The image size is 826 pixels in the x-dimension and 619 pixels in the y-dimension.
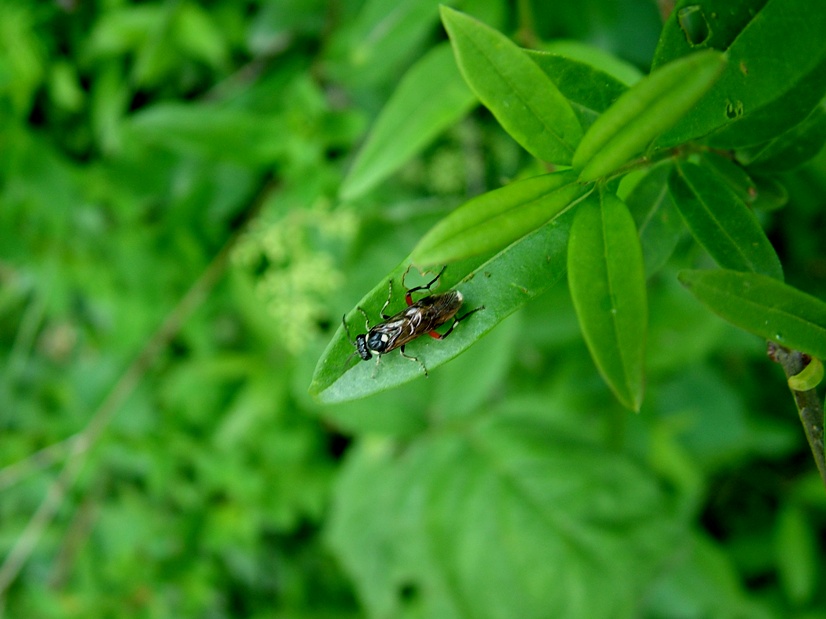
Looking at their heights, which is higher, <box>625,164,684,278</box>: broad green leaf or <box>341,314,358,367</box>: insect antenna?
<box>341,314,358,367</box>: insect antenna

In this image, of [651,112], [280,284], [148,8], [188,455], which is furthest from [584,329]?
[188,455]

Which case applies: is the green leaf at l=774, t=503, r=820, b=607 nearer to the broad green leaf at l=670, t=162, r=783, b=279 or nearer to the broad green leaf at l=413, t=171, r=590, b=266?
the broad green leaf at l=670, t=162, r=783, b=279

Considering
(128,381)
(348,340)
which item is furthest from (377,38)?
(128,381)

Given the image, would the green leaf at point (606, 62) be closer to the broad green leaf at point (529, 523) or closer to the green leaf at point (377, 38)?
the green leaf at point (377, 38)

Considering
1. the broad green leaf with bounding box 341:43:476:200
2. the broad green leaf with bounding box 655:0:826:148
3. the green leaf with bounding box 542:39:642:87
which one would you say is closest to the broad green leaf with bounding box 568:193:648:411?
the broad green leaf with bounding box 655:0:826:148

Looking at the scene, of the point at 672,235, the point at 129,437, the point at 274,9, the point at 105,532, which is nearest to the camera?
the point at 672,235

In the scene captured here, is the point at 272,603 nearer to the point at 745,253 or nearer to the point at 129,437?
the point at 129,437
